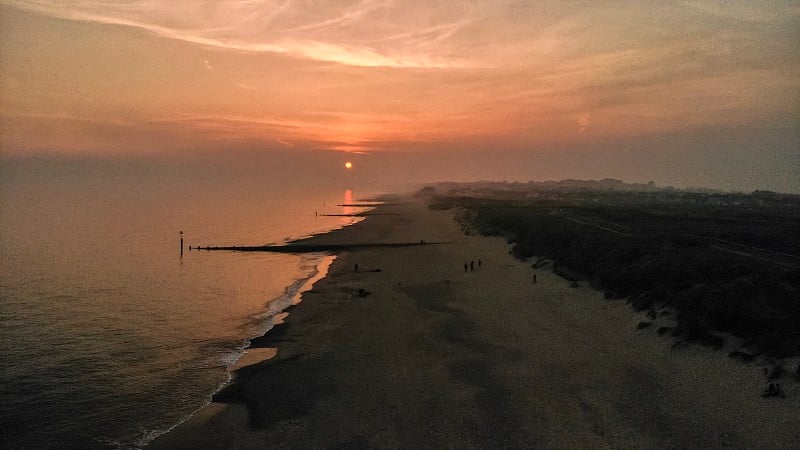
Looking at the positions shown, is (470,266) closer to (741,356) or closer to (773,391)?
(741,356)

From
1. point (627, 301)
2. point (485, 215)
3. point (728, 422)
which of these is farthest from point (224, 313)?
point (485, 215)

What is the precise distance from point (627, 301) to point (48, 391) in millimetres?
30097

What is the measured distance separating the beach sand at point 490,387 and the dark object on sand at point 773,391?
197 mm

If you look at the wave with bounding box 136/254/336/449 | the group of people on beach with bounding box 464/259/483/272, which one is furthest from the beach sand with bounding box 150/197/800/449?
the group of people on beach with bounding box 464/259/483/272

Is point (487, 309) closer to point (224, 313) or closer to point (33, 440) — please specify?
point (224, 313)

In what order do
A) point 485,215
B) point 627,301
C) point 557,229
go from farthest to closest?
point 485,215
point 557,229
point 627,301

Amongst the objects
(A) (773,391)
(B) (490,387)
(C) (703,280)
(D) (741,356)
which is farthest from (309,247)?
(A) (773,391)

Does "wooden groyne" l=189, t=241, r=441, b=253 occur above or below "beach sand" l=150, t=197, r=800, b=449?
above

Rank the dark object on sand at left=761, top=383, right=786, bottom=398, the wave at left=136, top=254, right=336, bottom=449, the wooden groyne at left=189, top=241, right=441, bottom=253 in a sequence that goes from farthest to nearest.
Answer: the wooden groyne at left=189, top=241, right=441, bottom=253 < the wave at left=136, top=254, right=336, bottom=449 < the dark object on sand at left=761, top=383, right=786, bottom=398

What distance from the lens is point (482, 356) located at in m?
24.4

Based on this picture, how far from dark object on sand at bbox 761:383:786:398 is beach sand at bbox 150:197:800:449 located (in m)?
0.20

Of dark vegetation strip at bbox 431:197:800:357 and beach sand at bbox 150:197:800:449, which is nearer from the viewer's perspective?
beach sand at bbox 150:197:800:449

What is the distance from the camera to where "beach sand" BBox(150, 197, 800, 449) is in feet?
52.7

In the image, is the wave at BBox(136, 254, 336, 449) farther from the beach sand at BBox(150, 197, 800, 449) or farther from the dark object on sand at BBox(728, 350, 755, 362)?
the dark object on sand at BBox(728, 350, 755, 362)
